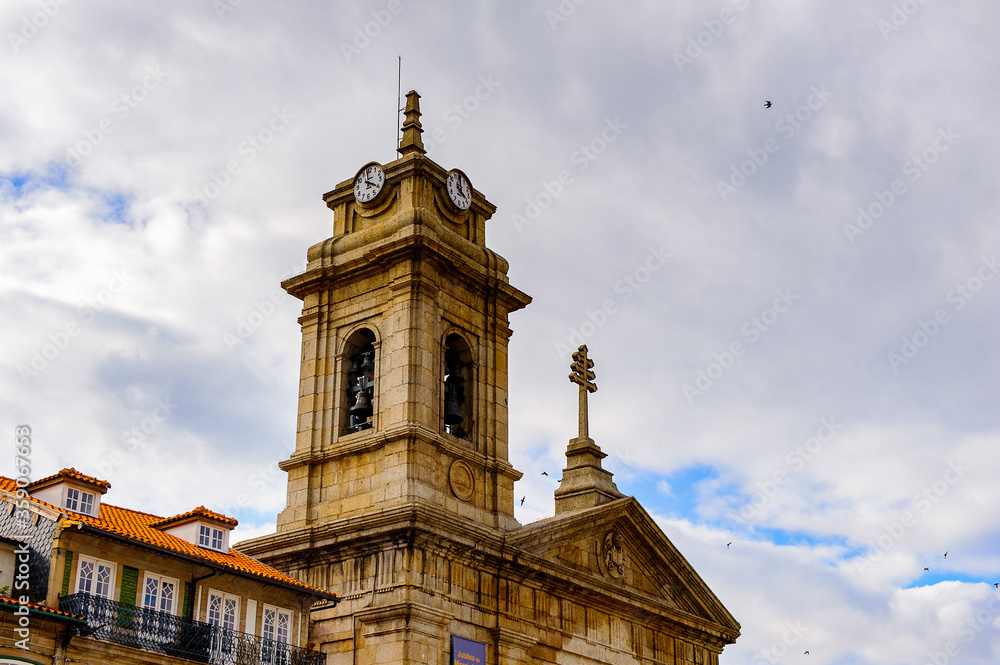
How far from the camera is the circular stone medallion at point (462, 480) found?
109ft

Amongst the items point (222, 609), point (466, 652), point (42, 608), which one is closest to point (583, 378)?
point (466, 652)

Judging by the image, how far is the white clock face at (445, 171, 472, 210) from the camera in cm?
3656

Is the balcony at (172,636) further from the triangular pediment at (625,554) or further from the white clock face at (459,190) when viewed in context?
the white clock face at (459,190)

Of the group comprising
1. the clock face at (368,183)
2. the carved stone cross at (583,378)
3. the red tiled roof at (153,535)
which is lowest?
the red tiled roof at (153,535)

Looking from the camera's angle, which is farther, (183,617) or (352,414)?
(352,414)

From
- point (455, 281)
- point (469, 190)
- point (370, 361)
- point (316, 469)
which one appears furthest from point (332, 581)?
point (469, 190)

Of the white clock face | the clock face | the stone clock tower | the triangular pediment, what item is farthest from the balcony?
the white clock face

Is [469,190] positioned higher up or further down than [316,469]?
higher up

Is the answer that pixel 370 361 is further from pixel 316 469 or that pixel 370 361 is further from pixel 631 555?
pixel 631 555

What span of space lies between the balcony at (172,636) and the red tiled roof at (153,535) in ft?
4.04

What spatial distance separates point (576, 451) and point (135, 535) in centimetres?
1617

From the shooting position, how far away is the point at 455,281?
35406 millimetres

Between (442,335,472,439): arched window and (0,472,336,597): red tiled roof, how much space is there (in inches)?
291

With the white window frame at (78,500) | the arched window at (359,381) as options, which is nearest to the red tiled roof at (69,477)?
the white window frame at (78,500)
